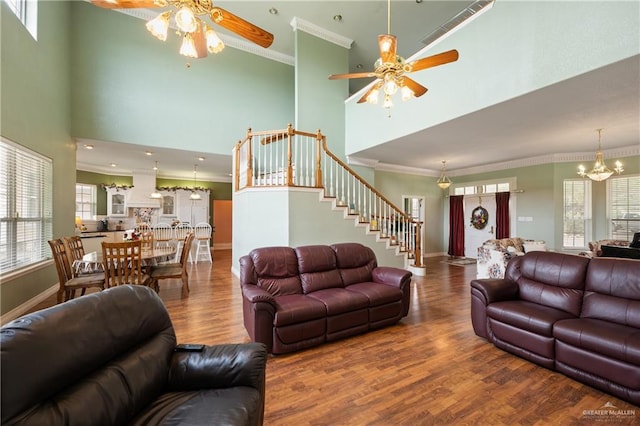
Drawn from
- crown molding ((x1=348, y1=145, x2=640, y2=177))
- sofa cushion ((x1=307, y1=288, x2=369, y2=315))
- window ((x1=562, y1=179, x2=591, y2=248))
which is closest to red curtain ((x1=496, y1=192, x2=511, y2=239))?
crown molding ((x1=348, y1=145, x2=640, y2=177))

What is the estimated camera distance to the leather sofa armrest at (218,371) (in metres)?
1.47

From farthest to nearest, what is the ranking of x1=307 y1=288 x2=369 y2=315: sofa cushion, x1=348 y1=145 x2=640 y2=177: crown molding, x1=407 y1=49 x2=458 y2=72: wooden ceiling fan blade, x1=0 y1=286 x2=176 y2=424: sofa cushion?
x1=348 y1=145 x2=640 y2=177: crown molding → x1=307 y1=288 x2=369 y2=315: sofa cushion → x1=407 y1=49 x2=458 y2=72: wooden ceiling fan blade → x1=0 y1=286 x2=176 y2=424: sofa cushion

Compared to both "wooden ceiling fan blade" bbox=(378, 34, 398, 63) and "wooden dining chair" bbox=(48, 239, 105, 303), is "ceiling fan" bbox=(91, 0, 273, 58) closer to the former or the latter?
"wooden ceiling fan blade" bbox=(378, 34, 398, 63)

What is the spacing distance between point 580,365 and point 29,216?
674cm

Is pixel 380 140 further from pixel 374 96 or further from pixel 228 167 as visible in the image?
pixel 228 167

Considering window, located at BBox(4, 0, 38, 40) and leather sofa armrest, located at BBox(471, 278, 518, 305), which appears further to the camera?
window, located at BBox(4, 0, 38, 40)

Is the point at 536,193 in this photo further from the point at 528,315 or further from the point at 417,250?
the point at 528,315

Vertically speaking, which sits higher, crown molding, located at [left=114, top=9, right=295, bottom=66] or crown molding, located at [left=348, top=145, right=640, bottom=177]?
crown molding, located at [left=114, top=9, right=295, bottom=66]

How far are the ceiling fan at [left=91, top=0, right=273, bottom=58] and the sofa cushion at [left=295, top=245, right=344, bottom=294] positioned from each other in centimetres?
238

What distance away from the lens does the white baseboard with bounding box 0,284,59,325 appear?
130 inches

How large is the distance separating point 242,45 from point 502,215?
8284 millimetres

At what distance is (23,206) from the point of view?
3766 mm

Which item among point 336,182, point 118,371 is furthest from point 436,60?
point 118,371

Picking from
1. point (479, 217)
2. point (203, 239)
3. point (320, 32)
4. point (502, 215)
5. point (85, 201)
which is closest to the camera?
point (320, 32)
